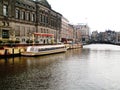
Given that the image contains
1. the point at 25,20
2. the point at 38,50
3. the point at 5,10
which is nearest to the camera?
the point at 38,50

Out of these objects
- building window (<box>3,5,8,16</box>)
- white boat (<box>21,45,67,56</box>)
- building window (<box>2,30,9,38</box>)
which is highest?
building window (<box>3,5,8,16</box>)

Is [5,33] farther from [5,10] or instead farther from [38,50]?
[38,50]


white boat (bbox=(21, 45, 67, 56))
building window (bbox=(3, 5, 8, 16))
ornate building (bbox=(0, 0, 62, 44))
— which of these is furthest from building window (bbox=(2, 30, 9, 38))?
white boat (bbox=(21, 45, 67, 56))

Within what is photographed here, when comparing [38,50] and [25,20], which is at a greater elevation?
[25,20]

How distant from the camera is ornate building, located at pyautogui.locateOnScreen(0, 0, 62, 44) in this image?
58966 millimetres

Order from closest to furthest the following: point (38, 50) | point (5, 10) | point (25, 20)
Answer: point (38, 50)
point (5, 10)
point (25, 20)

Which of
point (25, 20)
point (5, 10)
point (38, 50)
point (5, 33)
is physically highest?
point (5, 10)

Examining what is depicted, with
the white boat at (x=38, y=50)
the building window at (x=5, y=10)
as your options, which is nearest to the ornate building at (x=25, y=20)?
the building window at (x=5, y=10)

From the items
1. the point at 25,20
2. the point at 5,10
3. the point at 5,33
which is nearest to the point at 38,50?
the point at 5,33

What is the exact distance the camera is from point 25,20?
69.7m

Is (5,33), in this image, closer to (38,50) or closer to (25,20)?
(25,20)

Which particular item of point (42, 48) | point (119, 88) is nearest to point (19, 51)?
point (42, 48)

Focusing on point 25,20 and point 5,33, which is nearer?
point 5,33

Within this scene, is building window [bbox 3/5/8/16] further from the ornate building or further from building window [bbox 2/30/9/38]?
building window [bbox 2/30/9/38]
